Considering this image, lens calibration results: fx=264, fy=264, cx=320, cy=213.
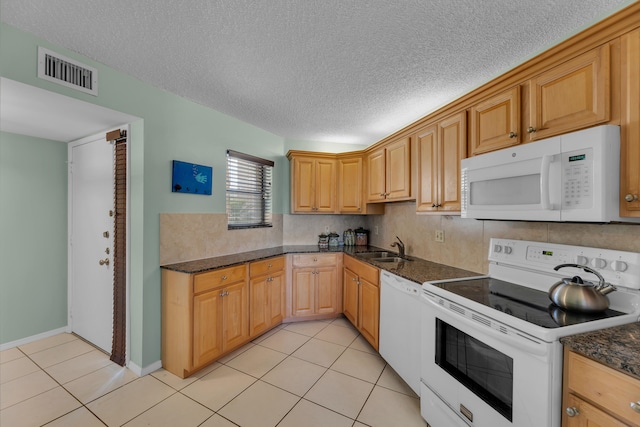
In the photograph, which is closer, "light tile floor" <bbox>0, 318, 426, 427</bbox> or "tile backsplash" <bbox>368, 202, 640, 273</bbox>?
"tile backsplash" <bbox>368, 202, 640, 273</bbox>

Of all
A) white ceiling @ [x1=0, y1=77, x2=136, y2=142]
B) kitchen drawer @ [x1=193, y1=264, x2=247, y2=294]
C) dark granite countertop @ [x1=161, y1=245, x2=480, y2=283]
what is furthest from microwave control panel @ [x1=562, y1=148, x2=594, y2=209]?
white ceiling @ [x1=0, y1=77, x2=136, y2=142]

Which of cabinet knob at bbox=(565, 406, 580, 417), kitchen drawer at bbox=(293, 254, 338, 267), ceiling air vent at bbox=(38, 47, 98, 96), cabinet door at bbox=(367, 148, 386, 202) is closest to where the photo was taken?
cabinet knob at bbox=(565, 406, 580, 417)

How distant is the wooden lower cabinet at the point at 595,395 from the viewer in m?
0.88

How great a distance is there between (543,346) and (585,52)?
1.40m

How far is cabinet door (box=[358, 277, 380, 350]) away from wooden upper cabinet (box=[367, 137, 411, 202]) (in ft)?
3.19

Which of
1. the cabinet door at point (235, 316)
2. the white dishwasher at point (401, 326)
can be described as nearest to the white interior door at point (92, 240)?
the cabinet door at point (235, 316)

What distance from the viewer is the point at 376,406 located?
189 cm

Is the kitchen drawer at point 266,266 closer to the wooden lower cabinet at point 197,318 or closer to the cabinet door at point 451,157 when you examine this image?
the wooden lower cabinet at point 197,318

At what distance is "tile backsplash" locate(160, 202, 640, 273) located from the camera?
153cm

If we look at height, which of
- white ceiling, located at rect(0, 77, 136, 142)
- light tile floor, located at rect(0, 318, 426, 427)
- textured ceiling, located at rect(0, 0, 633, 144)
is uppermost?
textured ceiling, located at rect(0, 0, 633, 144)

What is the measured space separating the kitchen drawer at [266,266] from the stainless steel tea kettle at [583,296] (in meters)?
2.37

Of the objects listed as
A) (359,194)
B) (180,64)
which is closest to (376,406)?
(359,194)

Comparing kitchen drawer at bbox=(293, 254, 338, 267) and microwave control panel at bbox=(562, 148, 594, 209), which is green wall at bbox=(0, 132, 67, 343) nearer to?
kitchen drawer at bbox=(293, 254, 338, 267)

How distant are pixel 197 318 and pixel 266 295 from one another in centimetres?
85
